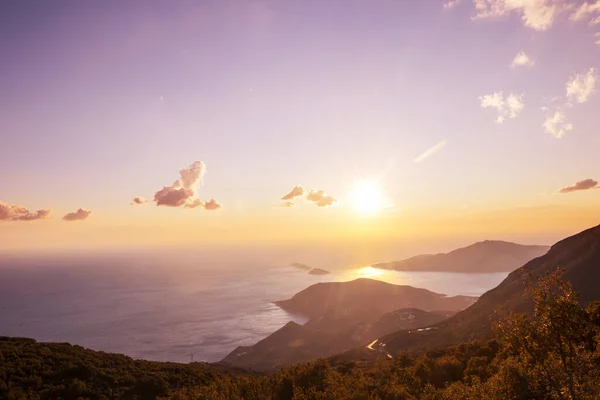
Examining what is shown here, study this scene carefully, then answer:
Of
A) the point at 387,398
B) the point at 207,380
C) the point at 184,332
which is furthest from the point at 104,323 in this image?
the point at 387,398

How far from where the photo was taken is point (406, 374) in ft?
113

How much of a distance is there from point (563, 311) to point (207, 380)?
39.9 metres

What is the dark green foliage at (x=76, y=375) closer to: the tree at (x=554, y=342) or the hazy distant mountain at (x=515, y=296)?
the tree at (x=554, y=342)

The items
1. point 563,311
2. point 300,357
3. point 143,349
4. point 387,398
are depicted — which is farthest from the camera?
point 143,349

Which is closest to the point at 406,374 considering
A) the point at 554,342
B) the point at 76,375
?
the point at 554,342

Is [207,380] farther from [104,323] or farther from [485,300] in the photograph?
[104,323]

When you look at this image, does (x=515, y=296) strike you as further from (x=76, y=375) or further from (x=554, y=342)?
(x=76, y=375)

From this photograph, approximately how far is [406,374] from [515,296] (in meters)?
69.6

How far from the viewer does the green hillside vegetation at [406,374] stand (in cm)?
1416

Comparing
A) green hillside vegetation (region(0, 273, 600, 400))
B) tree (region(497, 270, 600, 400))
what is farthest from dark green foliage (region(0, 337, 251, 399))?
tree (region(497, 270, 600, 400))

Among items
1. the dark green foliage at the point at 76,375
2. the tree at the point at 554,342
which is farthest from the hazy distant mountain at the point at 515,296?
the tree at the point at 554,342

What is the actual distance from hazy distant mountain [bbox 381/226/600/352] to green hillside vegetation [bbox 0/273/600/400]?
3145 cm

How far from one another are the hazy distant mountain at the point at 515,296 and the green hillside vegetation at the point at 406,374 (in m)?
31.4

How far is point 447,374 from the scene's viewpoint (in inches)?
1419
